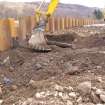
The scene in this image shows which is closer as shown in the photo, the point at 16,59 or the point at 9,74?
the point at 9,74

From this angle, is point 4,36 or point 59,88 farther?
point 4,36

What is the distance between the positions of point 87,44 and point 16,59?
4270 mm

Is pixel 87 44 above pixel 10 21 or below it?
below

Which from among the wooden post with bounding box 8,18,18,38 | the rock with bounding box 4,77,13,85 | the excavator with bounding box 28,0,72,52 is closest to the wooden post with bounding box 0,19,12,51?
the wooden post with bounding box 8,18,18,38

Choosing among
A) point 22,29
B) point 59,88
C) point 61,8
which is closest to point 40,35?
point 22,29

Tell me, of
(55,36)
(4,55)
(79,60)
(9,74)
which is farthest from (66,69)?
(55,36)

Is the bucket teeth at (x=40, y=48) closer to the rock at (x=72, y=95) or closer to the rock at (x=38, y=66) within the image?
the rock at (x=38, y=66)

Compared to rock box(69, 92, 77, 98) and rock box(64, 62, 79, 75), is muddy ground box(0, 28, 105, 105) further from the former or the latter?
rock box(69, 92, 77, 98)

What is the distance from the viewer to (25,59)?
37.1 ft

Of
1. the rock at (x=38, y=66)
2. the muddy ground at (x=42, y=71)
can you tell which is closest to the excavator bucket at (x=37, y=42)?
the muddy ground at (x=42, y=71)

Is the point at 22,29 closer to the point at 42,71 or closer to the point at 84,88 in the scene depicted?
the point at 42,71

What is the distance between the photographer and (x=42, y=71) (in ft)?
30.5

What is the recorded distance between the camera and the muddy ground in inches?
287

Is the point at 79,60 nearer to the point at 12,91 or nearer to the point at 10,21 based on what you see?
the point at 12,91
